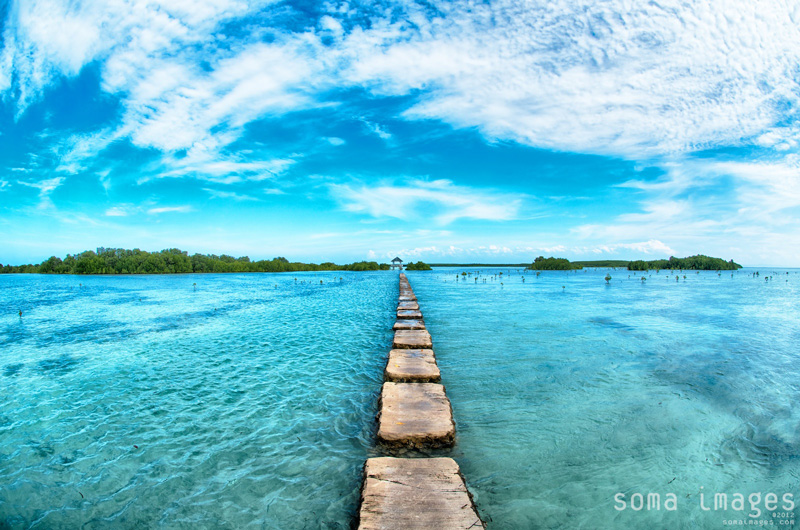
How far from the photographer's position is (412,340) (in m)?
8.45

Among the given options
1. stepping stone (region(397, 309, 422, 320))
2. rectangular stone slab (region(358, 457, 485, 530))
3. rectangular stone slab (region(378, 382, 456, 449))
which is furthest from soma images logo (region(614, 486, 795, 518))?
stepping stone (region(397, 309, 422, 320))

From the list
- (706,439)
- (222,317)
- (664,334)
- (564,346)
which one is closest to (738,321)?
(664,334)

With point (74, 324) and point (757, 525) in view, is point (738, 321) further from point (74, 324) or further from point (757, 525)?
point (74, 324)

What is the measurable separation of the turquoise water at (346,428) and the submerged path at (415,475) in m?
0.37

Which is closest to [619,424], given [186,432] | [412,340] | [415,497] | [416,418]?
[416,418]

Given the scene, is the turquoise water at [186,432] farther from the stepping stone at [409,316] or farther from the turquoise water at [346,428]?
the stepping stone at [409,316]

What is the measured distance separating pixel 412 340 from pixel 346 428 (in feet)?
12.8

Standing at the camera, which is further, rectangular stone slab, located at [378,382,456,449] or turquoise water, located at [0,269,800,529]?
rectangular stone slab, located at [378,382,456,449]

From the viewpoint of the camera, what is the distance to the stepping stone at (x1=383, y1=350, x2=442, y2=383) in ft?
19.1

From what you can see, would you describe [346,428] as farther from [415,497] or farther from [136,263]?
[136,263]

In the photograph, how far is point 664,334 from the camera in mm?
11195

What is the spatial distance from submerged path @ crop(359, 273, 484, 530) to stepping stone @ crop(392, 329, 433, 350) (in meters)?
2.47

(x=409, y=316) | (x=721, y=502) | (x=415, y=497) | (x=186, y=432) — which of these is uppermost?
(x=409, y=316)

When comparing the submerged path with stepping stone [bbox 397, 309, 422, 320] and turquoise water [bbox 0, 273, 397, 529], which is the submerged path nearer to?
turquoise water [bbox 0, 273, 397, 529]
